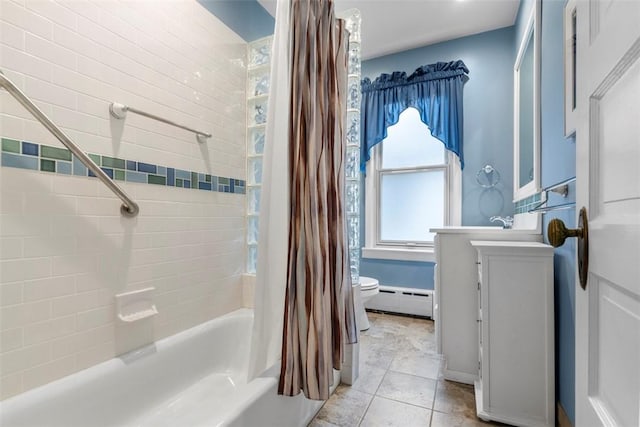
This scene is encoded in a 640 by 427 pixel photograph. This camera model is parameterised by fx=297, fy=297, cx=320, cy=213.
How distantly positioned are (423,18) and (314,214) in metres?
2.27

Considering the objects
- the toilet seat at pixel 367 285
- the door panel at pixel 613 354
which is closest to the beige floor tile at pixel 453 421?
the toilet seat at pixel 367 285

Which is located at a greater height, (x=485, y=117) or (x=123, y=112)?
(x=485, y=117)

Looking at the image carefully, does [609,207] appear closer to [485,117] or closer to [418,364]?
[418,364]

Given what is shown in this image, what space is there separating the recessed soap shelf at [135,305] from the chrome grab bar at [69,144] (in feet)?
1.18

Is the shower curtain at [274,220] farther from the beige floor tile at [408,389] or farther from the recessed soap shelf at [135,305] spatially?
the beige floor tile at [408,389]

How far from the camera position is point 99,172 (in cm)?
115

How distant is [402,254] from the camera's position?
9.82ft

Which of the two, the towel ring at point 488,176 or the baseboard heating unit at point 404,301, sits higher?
the towel ring at point 488,176

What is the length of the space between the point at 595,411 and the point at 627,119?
0.47 metres

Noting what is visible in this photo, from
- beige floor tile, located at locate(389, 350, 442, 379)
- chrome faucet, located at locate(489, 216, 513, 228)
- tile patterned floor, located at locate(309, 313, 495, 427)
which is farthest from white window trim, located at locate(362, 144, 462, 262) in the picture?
beige floor tile, located at locate(389, 350, 442, 379)

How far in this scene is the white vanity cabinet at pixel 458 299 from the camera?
5.76ft

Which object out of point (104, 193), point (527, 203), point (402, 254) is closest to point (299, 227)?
point (104, 193)

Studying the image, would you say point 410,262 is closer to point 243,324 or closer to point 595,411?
point 243,324

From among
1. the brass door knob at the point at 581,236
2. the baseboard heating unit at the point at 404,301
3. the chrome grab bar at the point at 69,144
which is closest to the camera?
the brass door knob at the point at 581,236
